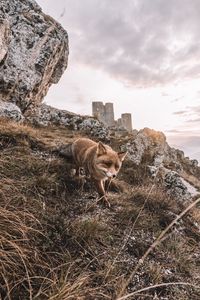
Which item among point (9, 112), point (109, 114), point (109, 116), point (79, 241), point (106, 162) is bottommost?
point (79, 241)

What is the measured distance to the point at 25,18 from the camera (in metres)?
13.6

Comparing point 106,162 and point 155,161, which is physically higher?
point 106,162

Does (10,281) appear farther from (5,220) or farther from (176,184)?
(176,184)

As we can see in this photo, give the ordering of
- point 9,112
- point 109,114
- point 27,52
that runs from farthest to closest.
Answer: point 109,114 < point 27,52 < point 9,112

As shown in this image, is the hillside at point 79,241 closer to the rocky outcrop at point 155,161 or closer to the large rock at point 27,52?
the rocky outcrop at point 155,161

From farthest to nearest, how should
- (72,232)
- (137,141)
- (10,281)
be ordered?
(137,141) → (72,232) → (10,281)

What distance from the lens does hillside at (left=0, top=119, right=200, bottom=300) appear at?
2990 millimetres

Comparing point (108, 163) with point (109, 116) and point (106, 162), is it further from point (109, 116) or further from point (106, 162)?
point (109, 116)

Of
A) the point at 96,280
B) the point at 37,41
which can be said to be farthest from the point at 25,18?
the point at 96,280

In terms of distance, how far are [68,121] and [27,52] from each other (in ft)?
11.7

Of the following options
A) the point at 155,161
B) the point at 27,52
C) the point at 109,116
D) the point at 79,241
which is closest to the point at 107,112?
the point at 109,116

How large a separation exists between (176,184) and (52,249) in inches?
286

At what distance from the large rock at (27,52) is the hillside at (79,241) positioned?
4928 millimetres

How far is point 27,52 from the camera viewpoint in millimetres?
13180
